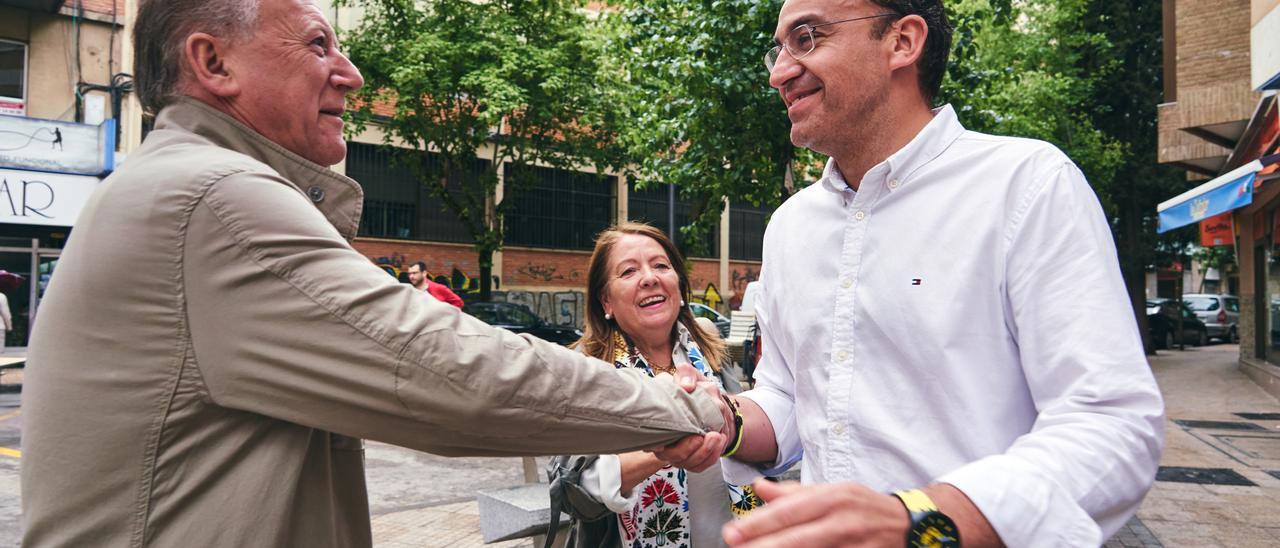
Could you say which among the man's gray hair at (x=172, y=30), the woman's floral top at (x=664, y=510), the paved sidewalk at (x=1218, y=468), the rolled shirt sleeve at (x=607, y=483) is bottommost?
the paved sidewalk at (x=1218, y=468)

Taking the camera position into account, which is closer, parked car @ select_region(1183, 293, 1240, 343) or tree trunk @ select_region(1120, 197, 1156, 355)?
tree trunk @ select_region(1120, 197, 1156, 355)

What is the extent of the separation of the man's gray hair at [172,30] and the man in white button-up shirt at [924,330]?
114cm

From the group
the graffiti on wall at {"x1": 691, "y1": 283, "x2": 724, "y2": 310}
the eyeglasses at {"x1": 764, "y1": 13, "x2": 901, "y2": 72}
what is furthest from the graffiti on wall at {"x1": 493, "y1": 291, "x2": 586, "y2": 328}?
the eyeglasses at {"x1": 764, "y1": 13, "x2": 901, "y2": 72}

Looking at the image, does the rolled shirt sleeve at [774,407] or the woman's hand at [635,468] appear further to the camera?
the woman's hand at [635,468]

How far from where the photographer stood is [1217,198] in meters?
12.4

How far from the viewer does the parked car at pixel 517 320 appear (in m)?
19.9

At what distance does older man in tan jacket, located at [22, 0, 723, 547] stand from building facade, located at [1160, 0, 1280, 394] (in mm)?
12811

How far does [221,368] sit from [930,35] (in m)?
1.56

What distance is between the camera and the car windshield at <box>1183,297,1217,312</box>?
3112cm

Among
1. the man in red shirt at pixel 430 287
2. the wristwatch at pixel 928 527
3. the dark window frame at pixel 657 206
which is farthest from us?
the dark window frame at pixel 657 206

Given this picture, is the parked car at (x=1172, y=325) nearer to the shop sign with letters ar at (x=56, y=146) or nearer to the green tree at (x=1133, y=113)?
the green tree at (x=1133, y=113)

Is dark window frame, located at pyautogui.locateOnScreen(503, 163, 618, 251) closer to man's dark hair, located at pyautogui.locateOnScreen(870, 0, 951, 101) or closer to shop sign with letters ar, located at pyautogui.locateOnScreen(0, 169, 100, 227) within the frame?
shop sign with letters ar, located at pyautogui.locateOnScreen(0, 169, 100, 227)

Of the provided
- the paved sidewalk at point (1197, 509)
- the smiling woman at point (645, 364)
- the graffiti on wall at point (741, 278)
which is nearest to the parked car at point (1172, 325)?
the graffiti on wall at point (741, 278)

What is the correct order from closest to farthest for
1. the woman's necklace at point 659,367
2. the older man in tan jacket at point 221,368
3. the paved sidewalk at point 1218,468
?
the older man in tan jacket at point 221,368 < the woman's necklace at point 659,367 < the paved sidewalk at point 1218,468
